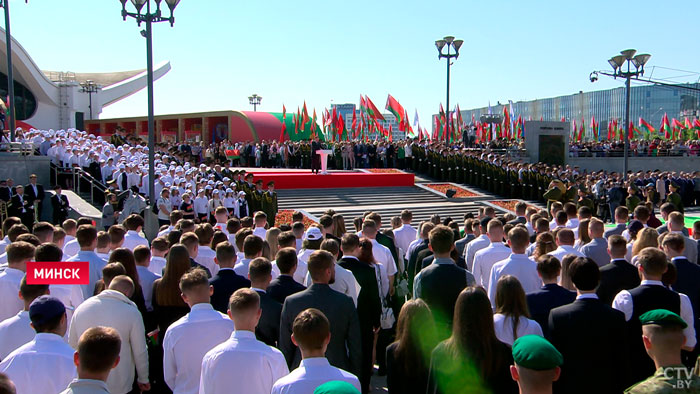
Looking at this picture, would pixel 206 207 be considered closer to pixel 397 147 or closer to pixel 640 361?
pixel 640 361

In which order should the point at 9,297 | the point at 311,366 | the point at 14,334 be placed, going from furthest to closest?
1. the point at 9,297
2. the point at 14,334
3. the point at 311,366

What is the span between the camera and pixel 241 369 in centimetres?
352

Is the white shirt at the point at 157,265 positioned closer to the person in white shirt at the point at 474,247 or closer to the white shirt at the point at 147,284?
the white shirt at the point at 147,284

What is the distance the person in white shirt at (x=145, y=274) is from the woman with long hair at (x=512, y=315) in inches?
120

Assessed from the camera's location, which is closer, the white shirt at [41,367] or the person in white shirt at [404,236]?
Answer: the white shirt at [41,367]

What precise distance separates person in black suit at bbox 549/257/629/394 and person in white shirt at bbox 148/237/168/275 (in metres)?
3.82

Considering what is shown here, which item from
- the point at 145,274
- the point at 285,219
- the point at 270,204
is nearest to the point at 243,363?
the point at 145,274

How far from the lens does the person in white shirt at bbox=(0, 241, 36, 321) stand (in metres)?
5.27

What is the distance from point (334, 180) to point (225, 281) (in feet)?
68.0

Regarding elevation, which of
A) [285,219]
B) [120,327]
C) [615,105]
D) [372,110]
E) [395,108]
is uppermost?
[615,105]

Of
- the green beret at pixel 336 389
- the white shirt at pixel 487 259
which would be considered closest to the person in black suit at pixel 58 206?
the white shirt at pixel 487 259

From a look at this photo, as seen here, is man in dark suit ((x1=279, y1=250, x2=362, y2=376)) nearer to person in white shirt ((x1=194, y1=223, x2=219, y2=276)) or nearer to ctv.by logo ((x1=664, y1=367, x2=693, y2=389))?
ctv.by logo ((x1=664, y1=367, x2=693, y2=389))

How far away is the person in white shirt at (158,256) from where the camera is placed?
6238 mm

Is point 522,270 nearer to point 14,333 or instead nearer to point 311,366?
point 311,366
